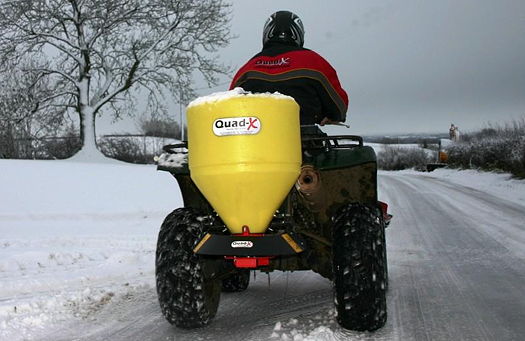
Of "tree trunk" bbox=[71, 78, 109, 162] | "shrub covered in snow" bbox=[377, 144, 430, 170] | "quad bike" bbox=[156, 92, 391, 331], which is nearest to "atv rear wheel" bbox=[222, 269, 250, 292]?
"quad bike" bbox=[156, 92, 391, 331]

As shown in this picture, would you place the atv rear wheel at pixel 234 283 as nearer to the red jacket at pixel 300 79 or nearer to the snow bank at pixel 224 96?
the red jacket at pixel 300 79

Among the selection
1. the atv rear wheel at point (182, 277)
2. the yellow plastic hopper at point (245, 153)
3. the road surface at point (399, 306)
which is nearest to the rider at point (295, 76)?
the yellow plastic hopper at point (245, 153)

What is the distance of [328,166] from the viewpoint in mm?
3076

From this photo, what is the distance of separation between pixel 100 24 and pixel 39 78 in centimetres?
340

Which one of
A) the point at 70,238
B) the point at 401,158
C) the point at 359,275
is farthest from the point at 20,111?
the point at 401,158

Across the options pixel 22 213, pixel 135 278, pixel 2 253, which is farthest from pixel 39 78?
pixel 135 278

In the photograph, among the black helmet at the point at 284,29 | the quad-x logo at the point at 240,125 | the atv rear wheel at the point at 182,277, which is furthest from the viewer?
the black helmet at the point at 284,29

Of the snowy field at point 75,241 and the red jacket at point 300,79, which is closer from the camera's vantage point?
the red jacket at point 300,79

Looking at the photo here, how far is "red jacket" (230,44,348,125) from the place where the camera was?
128 inches

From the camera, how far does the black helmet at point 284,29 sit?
352 centimetres

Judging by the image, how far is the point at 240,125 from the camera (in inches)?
104

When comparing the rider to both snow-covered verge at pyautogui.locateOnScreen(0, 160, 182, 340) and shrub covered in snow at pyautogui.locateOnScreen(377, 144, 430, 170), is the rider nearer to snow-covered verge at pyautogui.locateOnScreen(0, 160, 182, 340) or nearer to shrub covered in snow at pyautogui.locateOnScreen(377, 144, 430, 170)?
Answer: snow-covered verge at pyautogui.locateOnScreen(0, 160, 182, 340)

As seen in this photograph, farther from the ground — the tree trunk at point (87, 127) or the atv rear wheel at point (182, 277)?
the tree trunk at point (87, 127)

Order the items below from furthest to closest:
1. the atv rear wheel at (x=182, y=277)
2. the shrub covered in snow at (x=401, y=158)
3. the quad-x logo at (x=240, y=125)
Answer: the shrub covered in snow at (x=401, y=158)
the atv rear wheel at (x=182, y=277)
the quad-x logo at (x=240, y=125)
